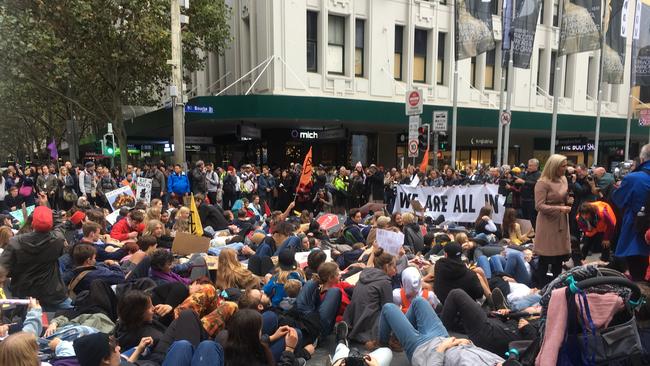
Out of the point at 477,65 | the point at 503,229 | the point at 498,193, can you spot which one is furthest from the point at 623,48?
the point at 503,229

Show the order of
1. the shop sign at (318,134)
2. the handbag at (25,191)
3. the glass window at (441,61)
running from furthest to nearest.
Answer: the glass window at (441,61) → the shop sign at (318,134) → the handbag at (25,191)

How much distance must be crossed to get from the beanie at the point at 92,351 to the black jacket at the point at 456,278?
3.62m

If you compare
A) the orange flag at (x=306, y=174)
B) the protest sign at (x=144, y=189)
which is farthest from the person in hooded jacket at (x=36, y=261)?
the protest sign at (x=144, y=189)

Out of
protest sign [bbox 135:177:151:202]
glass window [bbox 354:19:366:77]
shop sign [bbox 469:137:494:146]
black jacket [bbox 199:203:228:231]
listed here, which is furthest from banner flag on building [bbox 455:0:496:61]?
protest sign [bbox 135:177:151:202]

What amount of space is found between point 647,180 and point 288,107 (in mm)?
12708

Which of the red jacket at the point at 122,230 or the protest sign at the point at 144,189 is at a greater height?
the protest sign at the point at 144,189

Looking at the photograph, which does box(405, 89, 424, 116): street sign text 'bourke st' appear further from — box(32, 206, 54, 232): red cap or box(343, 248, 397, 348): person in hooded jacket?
box(32, 206, 54, 232): red cap

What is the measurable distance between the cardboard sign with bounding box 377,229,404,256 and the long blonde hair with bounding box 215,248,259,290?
6.11ft

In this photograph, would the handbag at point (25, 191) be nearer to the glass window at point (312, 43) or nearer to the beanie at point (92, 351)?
the glass window at point (312, 43)

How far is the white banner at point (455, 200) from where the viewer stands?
416 inches

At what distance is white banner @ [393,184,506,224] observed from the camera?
1056 centimetres

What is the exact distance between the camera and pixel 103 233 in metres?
8.41

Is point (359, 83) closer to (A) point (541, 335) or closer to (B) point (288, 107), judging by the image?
(B) point (288, 107)

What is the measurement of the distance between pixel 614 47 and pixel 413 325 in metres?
24.6
